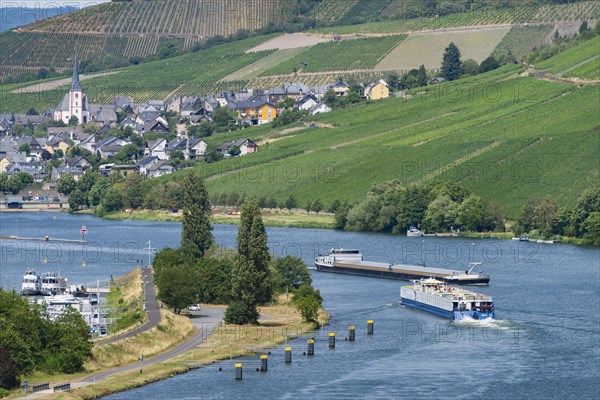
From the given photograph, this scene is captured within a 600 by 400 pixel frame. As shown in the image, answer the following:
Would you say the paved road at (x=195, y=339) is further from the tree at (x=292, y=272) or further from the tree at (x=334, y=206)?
the tree at (x=334, y=206)

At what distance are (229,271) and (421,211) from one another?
4285cm

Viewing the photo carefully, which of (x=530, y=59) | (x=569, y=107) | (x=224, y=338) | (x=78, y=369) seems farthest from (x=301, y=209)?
(x=78, y=369)

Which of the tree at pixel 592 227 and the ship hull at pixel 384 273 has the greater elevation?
the tree at pixel 592 227

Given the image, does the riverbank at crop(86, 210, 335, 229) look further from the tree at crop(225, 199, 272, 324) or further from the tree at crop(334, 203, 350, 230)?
the tree at crop(225, 199, 272, 324)

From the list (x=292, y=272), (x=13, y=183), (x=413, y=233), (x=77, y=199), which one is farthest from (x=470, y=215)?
(x=13, y=183)

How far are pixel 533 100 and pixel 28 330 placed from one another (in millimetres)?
99446

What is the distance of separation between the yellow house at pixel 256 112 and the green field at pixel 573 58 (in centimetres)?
2862

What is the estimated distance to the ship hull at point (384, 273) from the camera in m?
95.2

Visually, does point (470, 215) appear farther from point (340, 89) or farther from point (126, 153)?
point (340, 89)

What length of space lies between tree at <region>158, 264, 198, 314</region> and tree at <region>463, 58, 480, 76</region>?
111144 mm

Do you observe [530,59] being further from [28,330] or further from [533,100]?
[28,330]

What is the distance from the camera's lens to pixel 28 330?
66.6 m

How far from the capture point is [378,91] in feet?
611

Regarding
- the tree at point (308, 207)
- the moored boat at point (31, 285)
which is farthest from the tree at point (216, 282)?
the tree at point (308, 207)
